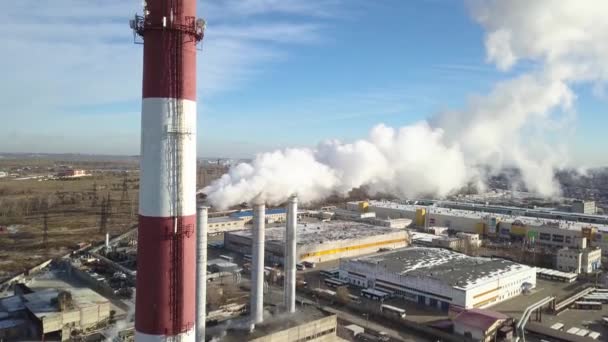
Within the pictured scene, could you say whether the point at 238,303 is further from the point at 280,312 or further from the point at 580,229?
the point at 580,229

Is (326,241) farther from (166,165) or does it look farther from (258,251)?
(166,165)

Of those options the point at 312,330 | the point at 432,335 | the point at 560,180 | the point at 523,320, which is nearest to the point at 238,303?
the point at 312,330

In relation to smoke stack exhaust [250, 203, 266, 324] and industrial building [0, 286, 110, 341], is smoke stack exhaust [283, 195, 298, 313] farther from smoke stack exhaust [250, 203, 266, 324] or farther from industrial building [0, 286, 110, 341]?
industrial building [0, 286, 110, 341]

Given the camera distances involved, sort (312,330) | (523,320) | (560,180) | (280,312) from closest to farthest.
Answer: (312,330) → (280,312) → (523,320) → (560,180)

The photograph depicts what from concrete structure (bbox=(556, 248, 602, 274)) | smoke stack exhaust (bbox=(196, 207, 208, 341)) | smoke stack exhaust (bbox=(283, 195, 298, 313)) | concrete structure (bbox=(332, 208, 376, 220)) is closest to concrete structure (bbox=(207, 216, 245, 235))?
concrete structure (bbox=(332, 208, 376, 220))

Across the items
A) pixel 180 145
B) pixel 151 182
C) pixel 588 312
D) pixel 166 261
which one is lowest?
pixel 588 312

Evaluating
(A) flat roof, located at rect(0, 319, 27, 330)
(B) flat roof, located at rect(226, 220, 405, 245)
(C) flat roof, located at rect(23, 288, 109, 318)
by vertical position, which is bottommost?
(A) flat roof, located at rect(0, 319, 27, 330)
